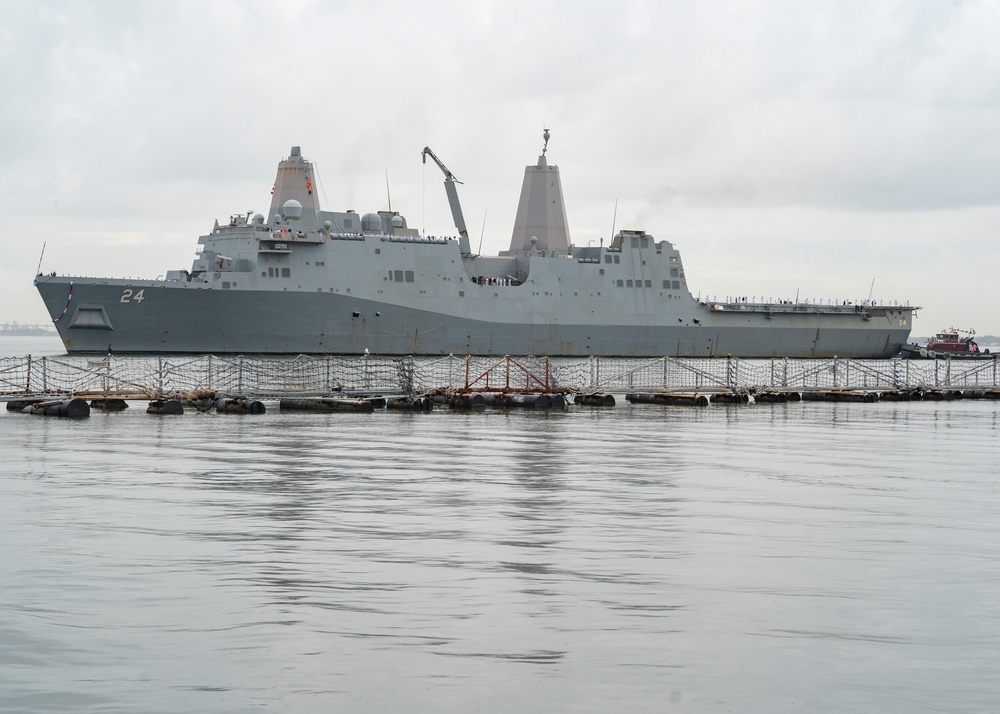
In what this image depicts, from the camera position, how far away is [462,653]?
269 inches

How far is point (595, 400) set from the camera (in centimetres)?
3111

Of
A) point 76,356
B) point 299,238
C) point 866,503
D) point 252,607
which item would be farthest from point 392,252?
point 252,607

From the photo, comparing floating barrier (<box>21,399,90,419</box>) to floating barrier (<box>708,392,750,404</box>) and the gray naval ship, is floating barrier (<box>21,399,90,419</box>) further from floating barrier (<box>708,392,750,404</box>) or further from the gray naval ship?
the gray naval ship

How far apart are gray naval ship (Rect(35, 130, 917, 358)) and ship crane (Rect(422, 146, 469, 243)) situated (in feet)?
0.25

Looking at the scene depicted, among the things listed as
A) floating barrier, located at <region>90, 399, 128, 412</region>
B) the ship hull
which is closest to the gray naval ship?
the ship hull

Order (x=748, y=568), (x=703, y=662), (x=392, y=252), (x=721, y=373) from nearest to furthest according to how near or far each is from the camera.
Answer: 1. (x=703, y=662)
2. (x=748, y=568)
3. (x=721, y=373)
4. (x=392, y=252)

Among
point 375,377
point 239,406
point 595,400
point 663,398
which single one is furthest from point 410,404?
point 375,377

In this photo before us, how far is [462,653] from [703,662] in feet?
4.67

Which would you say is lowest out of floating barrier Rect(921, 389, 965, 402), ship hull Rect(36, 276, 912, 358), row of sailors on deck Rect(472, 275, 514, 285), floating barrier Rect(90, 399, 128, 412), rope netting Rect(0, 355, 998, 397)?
floating barrier Rect(90, 399, 128, 412)

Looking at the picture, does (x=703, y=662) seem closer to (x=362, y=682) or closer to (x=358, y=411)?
(x=362, y=682)

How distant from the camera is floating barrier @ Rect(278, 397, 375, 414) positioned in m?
27.5

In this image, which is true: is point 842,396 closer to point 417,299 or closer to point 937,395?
point 937,395

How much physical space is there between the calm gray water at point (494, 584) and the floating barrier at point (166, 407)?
869 centimetres

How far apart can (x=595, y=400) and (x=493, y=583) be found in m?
22.7
